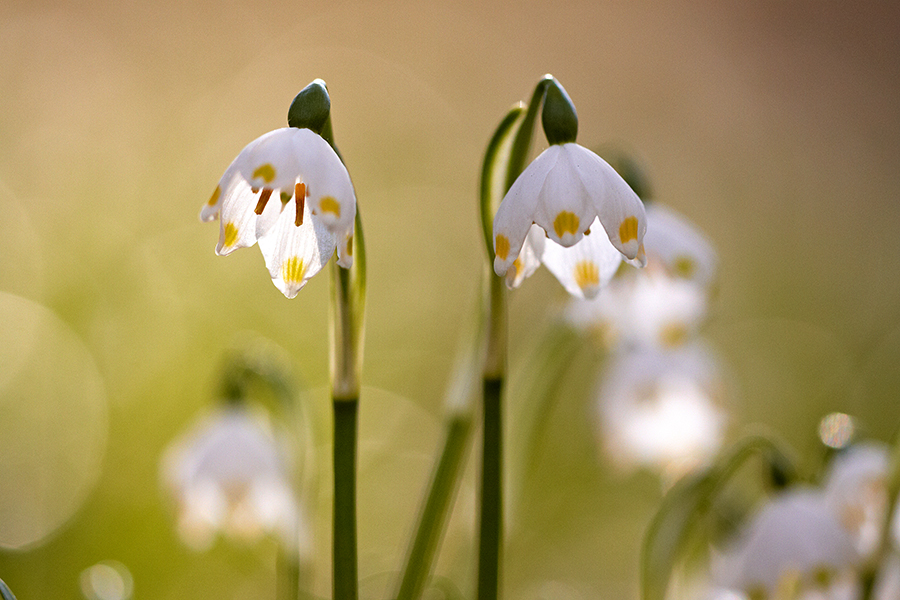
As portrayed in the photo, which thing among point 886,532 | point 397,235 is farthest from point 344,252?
point 397,235

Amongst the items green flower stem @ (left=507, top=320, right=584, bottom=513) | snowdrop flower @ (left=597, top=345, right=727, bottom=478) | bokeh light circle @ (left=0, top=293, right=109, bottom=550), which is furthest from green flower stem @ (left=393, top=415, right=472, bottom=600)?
bokeh light circle @ (left=0, top=293, right=109, bottom=550)

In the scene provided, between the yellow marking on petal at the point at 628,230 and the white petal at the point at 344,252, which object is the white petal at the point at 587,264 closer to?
the yellow marking on petal at the point at 628,230

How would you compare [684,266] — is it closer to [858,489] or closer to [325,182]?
[858,489]

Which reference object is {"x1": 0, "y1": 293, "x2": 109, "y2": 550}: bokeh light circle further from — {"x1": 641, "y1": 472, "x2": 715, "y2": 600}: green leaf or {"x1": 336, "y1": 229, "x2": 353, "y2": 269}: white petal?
{"x1": 336, "y1": 229, "x2": 353, "y2": 269}: white petal

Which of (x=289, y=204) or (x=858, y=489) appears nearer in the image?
(x=289, y=204)

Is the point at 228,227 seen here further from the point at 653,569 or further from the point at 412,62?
the point at 412,62

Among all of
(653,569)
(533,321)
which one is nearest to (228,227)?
(653,569)
